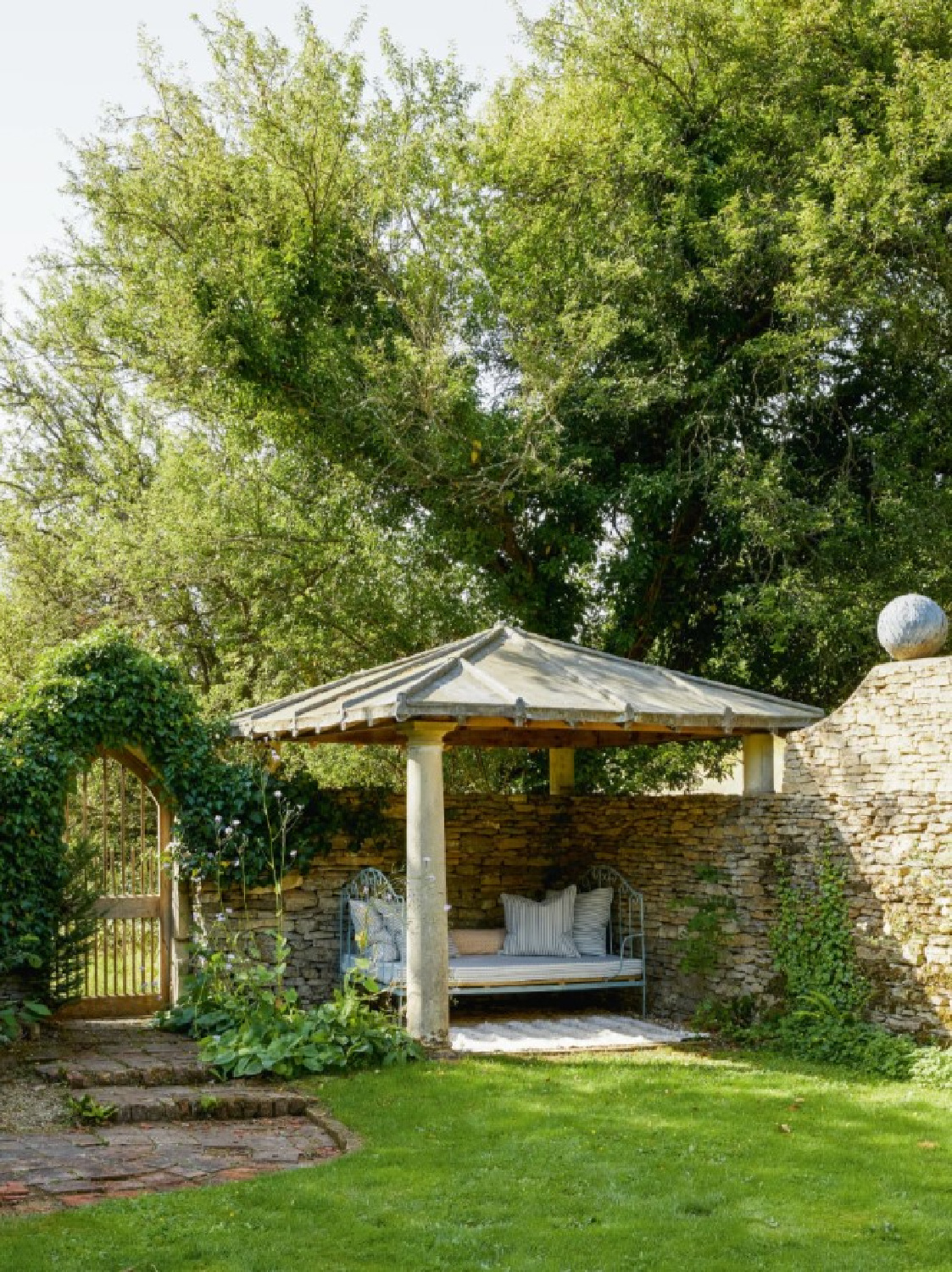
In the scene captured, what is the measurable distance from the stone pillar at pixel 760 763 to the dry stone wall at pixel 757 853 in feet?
0.94

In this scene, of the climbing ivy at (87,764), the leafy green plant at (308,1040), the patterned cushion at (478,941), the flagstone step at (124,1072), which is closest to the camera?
the flagstone step at (124,1072)

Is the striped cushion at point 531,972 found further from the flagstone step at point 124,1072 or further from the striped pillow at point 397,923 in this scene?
the flagstone step at point 124,1072

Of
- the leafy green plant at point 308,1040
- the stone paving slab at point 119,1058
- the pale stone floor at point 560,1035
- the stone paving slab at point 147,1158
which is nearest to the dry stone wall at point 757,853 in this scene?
the pale stone floor at point 560,1035

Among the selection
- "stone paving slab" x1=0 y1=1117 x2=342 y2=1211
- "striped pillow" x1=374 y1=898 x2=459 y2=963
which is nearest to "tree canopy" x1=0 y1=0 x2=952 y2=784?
"striped pillow" x1=374 y1=898 x2=459 y2=963

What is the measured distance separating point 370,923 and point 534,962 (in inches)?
56.5

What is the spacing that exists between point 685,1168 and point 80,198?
45.2ft

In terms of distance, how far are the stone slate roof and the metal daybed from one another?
4.50 feet

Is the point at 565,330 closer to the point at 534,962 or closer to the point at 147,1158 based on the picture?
the point at 534,962

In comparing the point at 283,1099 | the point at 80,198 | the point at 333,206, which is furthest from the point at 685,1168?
the point at 80,198

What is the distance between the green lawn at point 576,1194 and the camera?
203 inches

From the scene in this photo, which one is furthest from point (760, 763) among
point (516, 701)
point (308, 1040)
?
point (308, 1040)

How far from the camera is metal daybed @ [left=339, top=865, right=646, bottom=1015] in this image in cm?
1055

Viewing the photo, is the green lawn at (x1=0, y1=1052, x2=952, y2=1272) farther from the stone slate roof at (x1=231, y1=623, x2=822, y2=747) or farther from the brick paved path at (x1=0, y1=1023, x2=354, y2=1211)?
the stone slate roof at (x1=231, y1=623, x2=822, y2=747)

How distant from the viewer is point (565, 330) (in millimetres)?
13766
